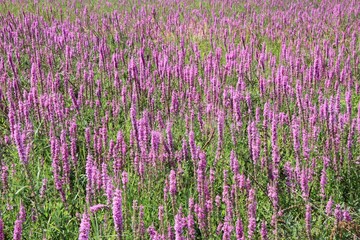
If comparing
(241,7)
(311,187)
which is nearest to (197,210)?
(311,187)

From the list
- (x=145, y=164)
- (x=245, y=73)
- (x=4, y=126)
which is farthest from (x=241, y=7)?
(x=145, y=164)

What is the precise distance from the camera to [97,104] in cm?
461

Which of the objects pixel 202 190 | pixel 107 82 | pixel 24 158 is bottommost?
pixel 107 82

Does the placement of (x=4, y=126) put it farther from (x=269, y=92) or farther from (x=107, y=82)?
(x=269, y=92)

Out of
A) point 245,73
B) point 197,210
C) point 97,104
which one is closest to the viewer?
point 197,210

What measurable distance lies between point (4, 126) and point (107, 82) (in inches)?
71.7

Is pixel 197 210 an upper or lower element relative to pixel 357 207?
upper

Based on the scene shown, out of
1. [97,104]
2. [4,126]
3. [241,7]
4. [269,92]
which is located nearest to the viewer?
[4,126]

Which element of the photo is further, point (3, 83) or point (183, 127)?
point (3, 83)

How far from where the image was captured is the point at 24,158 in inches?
100

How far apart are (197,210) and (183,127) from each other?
1911 mm

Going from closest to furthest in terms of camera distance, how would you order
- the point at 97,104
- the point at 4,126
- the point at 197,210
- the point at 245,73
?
1. the point at 197,210
2. the point at 4,126
3. the point at 97,104
4. the point at 245,73

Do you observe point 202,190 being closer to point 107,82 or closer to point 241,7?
point 107,82

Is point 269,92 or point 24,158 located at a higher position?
point 24,158
